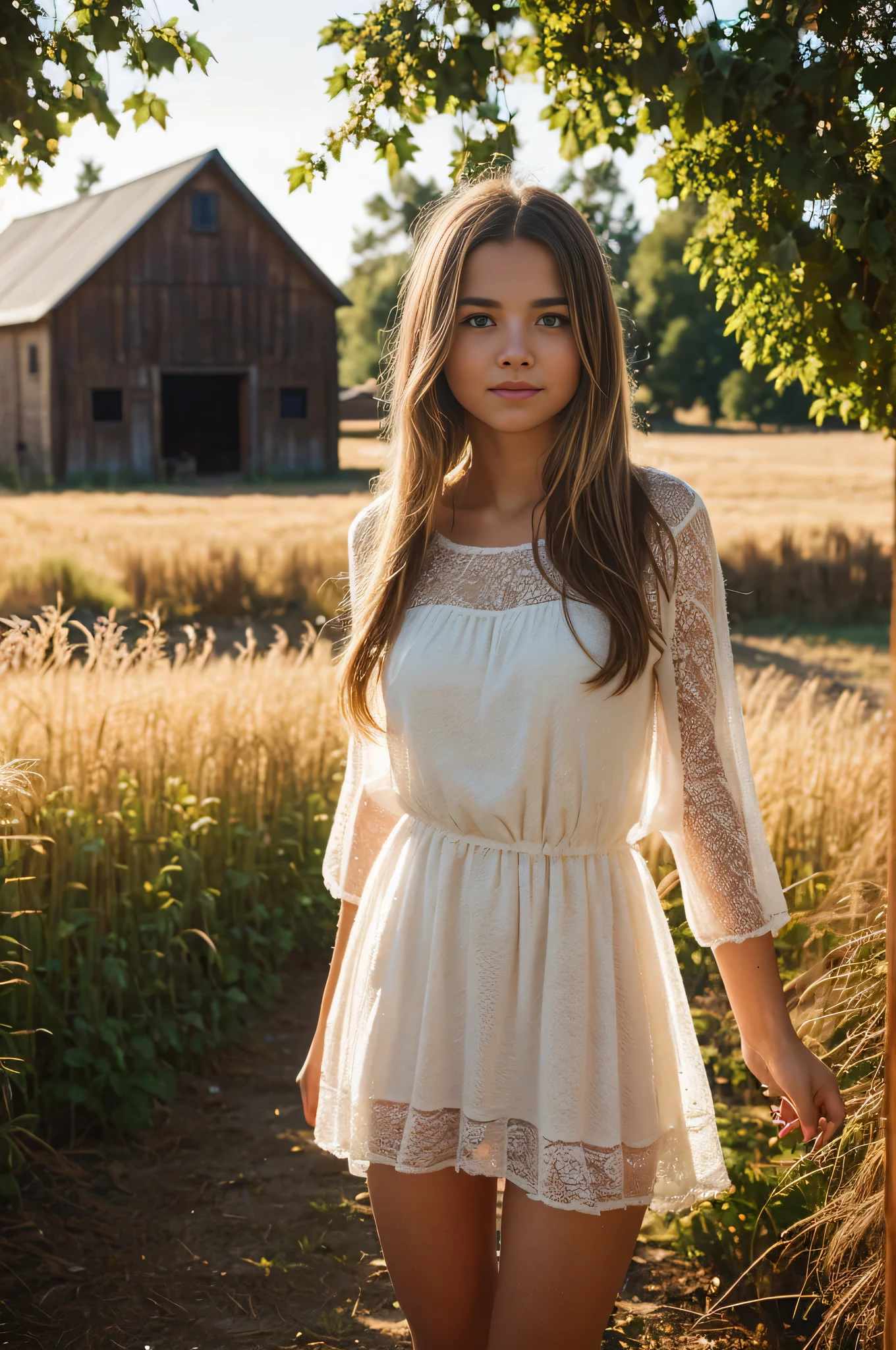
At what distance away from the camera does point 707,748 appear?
192 cm

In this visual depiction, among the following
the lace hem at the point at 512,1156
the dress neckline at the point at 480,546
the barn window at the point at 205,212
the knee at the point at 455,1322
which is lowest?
the knee at the point at 455,1322

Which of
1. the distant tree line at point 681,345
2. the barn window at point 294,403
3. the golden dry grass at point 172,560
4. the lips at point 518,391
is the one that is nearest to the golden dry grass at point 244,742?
the lips at point 518,391

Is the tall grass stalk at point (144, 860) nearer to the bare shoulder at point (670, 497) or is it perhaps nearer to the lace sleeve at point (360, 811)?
the lace sleeve at point (360, 811)

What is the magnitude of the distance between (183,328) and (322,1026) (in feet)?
69.9

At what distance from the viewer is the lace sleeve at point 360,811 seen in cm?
227

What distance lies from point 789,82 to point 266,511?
14916mm

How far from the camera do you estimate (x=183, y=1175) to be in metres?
3.61

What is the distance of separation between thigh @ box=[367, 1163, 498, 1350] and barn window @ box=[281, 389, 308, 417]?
2254 cm

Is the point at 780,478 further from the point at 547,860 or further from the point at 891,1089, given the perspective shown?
the point at 891,1089

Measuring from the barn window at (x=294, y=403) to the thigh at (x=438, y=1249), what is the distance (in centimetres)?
2254

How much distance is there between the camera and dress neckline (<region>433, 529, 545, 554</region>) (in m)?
2.04

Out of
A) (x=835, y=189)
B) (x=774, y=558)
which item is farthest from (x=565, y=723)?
(x=774, y=558)

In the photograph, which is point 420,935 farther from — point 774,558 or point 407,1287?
point 774,558

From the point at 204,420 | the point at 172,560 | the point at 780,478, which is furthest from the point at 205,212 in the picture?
the point at 172,560
